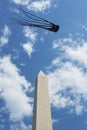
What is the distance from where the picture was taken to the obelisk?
37.7ft

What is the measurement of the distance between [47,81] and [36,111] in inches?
94.2

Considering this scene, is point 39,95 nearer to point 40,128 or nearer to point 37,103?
point 37,103

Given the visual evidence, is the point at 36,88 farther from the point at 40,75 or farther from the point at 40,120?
the point at 40,120

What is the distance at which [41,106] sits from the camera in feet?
40.8

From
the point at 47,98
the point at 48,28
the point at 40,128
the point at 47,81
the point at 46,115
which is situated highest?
the point at 47,81

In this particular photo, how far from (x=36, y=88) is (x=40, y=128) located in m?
2.94

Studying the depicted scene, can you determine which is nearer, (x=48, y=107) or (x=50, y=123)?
(x=50, y=123)

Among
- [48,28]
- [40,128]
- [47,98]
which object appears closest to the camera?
[48,28]

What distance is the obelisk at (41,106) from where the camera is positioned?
37.7ft

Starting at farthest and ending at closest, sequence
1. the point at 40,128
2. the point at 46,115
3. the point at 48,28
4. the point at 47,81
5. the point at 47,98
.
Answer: the point at 47,81 → the point at 47,98 → the point at 46,115 → the point at 40,128 → the point at 48,28

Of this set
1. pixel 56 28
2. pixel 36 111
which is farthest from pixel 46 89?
pixel 56 28

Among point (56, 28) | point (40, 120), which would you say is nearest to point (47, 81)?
point (40, 120)

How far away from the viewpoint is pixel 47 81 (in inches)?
553

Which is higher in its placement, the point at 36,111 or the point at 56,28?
the point at 36,111
